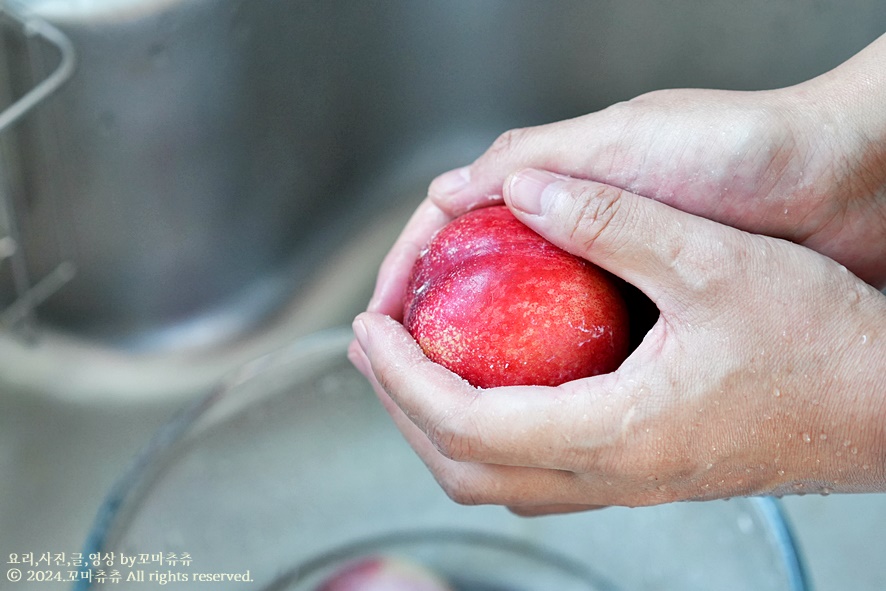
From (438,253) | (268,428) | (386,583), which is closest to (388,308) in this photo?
(438,253)

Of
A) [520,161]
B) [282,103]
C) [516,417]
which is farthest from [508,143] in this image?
[282,103]

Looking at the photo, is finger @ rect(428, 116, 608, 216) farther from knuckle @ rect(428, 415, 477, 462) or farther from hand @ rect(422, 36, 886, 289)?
knuckle @ rect(428, 415, 477, 462)

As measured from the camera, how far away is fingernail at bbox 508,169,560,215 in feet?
1.90

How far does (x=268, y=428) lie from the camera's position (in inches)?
32.9

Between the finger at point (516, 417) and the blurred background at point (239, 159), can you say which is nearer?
the finger at point (516, 417)

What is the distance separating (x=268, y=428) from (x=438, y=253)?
31 centimetres

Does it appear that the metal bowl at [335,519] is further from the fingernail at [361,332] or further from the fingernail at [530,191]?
the fingernail at [530,191]

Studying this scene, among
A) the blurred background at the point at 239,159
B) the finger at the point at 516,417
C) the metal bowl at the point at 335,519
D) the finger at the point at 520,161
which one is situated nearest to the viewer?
the finger at the point at 516,417

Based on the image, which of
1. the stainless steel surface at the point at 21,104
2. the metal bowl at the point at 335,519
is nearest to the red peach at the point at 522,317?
the metal bowl at the point at 335,519

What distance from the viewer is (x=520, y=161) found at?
67cm

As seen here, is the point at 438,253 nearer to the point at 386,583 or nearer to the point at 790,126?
the point at 790,126

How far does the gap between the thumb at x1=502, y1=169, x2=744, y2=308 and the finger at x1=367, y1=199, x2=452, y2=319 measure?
0.17 metres

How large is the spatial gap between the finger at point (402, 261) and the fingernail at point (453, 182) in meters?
0.03

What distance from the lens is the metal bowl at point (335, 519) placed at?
0.75m
